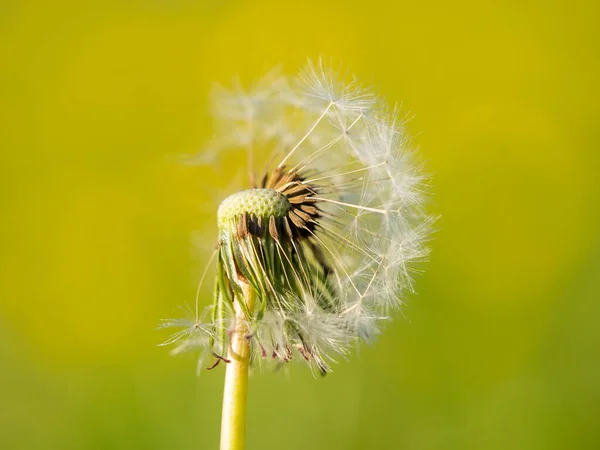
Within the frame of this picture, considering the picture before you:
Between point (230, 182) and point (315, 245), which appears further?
point (230, 182)

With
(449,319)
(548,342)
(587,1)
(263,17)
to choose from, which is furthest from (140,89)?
(587,1)

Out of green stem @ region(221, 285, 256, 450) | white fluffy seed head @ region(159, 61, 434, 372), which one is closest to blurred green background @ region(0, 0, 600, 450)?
white fluffy seed head @ region(159, 61, 434, 372)

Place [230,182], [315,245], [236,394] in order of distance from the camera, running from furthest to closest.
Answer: [230,182]
[315,245]
[236,394]

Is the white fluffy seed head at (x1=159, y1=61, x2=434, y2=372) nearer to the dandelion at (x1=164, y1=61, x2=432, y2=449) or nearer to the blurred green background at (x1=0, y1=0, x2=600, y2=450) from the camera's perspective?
the dandelion at (x1=164, y1=61, x2=432, y2=449)

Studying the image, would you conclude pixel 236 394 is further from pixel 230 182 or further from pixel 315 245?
pixel 230 182

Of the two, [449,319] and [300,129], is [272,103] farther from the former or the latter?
[449,319]

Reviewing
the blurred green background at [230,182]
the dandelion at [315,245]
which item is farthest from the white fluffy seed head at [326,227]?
the blurred green background at [230,182]

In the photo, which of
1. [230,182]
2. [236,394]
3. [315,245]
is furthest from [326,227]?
[230,182]
